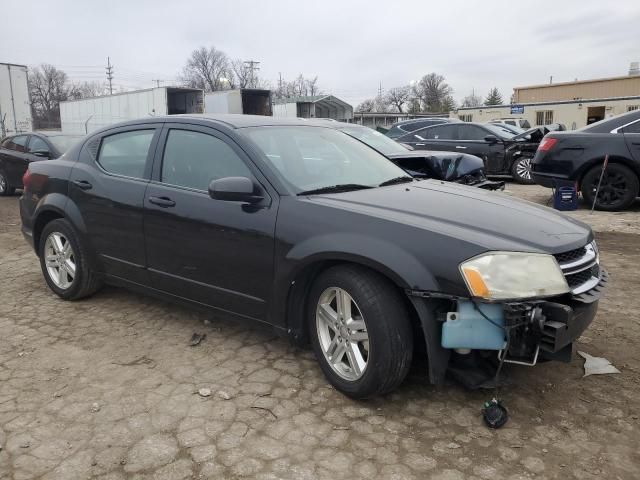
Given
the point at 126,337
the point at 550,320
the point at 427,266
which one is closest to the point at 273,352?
the point at 126,337

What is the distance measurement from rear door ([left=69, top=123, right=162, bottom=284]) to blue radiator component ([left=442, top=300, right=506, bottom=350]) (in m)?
2.31

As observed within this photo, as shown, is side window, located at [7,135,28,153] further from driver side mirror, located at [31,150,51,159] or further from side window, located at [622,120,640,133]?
side window, located at [622,120,640,133]

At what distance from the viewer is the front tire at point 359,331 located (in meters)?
2.63

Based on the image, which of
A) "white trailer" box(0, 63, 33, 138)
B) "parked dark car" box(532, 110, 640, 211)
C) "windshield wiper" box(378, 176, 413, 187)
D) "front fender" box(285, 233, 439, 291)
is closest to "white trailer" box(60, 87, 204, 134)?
"white trailer" box(0, 63, 33, 138)

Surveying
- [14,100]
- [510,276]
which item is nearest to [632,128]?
[510,276]

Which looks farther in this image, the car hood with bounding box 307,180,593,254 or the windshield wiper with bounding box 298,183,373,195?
the windshield wiper with bounding box 298,183,373,195

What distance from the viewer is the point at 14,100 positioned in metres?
19.1

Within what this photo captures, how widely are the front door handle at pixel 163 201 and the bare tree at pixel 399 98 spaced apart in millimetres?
87869

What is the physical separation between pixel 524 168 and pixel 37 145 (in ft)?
33.8

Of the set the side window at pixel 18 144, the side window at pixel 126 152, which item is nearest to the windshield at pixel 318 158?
the side window at pixel 126 152

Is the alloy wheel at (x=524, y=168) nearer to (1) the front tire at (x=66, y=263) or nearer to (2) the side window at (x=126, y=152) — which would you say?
(2) the side window at (x=126, y=152)

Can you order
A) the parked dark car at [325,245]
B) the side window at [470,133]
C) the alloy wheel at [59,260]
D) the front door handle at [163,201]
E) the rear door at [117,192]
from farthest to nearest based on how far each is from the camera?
the side window at [470,133], the alloy wheel at [59,260], the rear door at [117,192], the front door handle at [163,201], the parked dark car at [325,245]

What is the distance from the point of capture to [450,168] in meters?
7.00

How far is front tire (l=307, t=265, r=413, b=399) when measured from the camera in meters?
2.63
